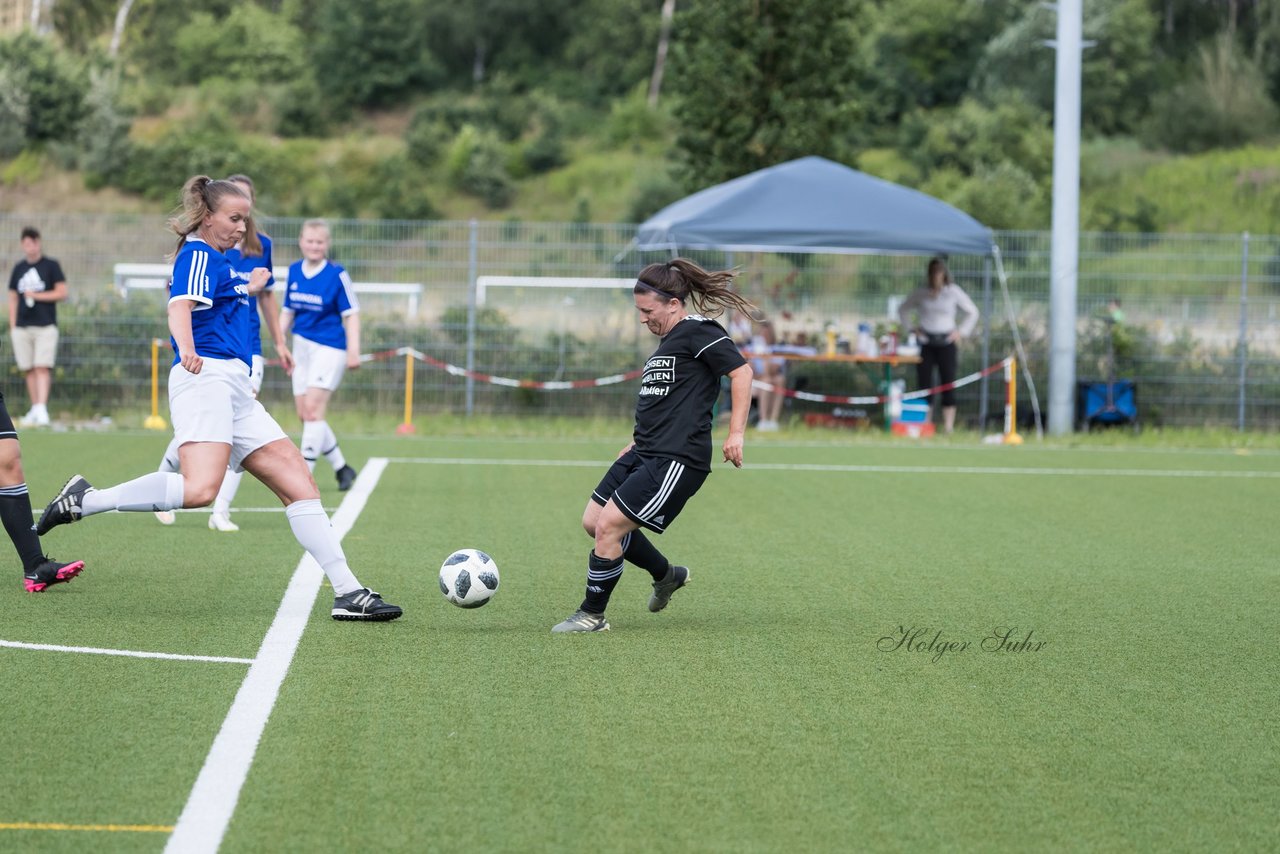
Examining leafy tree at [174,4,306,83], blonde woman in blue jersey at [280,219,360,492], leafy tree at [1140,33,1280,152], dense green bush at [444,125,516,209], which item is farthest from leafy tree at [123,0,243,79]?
blonde woman in blue jersey at [280,219,360,492]

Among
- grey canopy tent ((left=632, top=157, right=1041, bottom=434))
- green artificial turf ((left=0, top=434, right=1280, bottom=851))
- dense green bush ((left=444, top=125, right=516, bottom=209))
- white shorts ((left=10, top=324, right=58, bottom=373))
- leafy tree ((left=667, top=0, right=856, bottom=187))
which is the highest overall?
dense green bush ((left=444, top=125, right=516, bottom=209))

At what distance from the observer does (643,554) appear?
7012 mm

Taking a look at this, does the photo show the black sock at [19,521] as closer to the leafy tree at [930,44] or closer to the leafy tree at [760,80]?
the leafy tree at [760,80]

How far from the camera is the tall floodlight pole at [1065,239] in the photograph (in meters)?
19.2

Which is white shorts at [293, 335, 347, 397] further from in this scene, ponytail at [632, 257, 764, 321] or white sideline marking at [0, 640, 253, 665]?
white sideline marking at [0, 640, 253, 665]

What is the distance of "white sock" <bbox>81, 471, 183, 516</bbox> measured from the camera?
6863 millimetres

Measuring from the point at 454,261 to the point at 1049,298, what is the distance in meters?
6.93

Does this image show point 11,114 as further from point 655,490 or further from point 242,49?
point 655,490

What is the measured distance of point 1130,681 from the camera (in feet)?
19.7

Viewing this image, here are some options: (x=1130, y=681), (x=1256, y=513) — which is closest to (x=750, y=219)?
(x=1256, y=513)

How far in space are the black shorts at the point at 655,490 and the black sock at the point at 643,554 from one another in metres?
0.21

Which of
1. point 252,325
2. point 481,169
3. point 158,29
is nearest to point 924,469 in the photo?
point 252,325

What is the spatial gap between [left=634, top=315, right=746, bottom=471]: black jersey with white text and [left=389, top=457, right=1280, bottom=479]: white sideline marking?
7.76m

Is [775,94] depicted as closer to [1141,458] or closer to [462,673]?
[1141,458]
